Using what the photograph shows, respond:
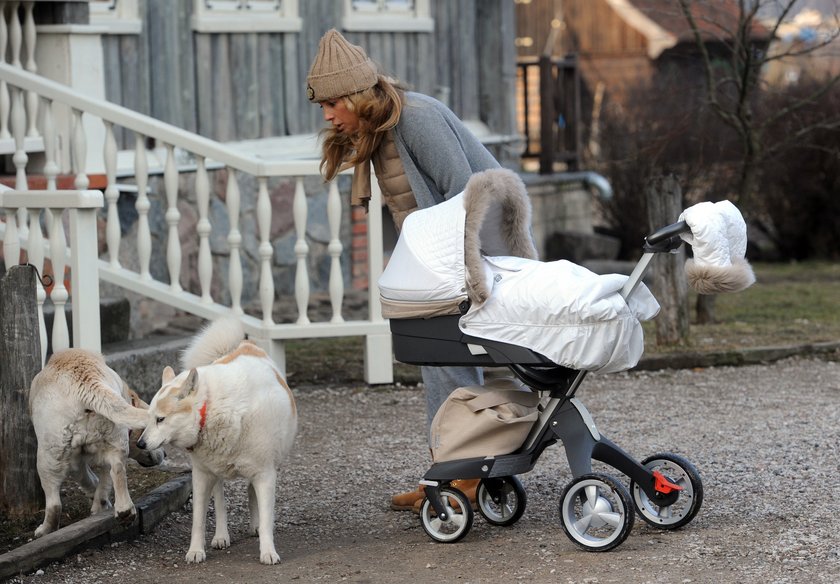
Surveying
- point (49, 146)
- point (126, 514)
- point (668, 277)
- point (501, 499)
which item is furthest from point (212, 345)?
point (668, 277)

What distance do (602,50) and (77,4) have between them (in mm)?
23933

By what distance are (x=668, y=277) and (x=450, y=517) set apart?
419cm

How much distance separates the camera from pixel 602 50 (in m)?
31.5

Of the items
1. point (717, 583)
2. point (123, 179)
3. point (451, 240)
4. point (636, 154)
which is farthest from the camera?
point (636, 154)

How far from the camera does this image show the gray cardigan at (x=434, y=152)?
4.95 m

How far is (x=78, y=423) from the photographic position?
4848 mm

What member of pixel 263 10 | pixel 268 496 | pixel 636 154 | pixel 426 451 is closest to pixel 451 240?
pixel 268 496

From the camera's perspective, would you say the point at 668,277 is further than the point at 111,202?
Yes

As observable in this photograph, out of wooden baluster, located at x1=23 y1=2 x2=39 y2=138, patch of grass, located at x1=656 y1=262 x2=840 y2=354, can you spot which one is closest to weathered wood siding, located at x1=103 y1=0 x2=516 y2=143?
wooden baluster, located at x1=23 y1=2 x2=39 y2=138

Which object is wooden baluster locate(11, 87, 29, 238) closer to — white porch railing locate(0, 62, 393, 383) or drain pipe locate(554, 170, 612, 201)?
white porch railing locate(0, 62, 393, 383)

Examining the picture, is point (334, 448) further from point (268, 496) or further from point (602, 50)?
point (602, 50)

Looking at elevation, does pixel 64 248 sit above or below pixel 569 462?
above

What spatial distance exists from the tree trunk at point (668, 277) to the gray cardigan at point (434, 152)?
3.77m

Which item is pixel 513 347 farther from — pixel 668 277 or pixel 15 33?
pixel 15 33
